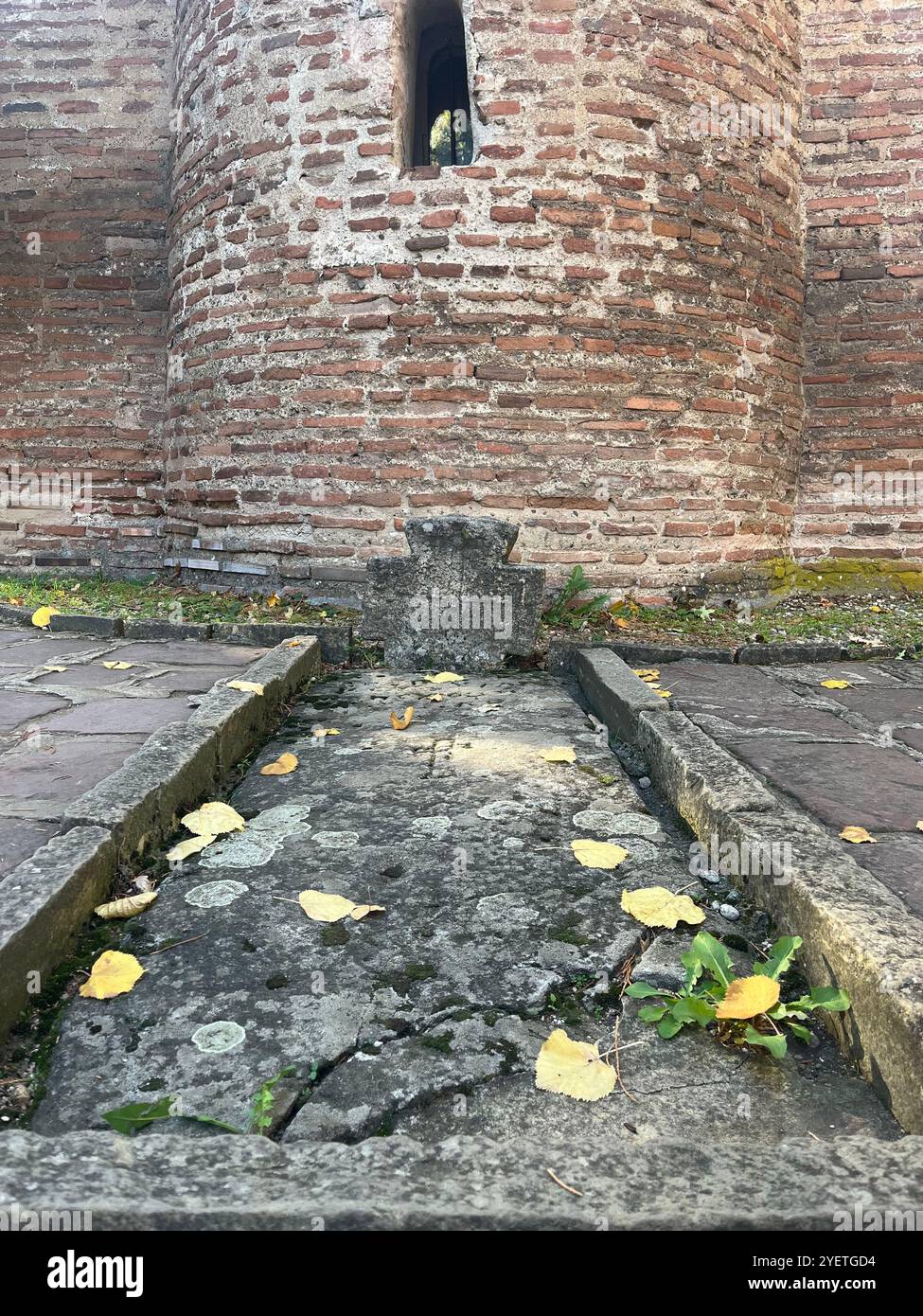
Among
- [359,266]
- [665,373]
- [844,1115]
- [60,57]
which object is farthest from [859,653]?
[60,57]

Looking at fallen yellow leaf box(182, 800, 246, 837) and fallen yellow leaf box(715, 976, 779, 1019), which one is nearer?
fallen yellow leaf box(715, 976, 779, 1019)

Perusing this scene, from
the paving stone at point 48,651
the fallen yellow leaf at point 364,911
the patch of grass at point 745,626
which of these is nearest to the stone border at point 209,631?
the paving stone at point 48,651

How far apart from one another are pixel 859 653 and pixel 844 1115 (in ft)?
11.0

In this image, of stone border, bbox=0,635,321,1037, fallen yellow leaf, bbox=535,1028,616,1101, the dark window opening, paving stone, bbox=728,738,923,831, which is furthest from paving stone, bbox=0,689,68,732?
the dark window opening

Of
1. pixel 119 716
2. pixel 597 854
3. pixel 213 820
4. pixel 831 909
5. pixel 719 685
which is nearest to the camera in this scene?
pixel 831 909

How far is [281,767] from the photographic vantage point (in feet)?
8.20

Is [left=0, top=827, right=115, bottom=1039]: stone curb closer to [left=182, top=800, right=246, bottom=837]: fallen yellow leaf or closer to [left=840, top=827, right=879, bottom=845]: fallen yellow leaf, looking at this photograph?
[left=182, top=800, right=246, bottom=837]: fallen yellow leaf

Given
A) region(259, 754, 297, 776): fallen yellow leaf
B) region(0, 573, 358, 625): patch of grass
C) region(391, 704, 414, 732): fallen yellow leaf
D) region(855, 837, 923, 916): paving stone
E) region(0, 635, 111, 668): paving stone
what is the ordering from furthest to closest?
region(0, 573, 358, 625): patch of grass < region(0, 635, 111, 668): paving stone < region(391, 704, 414, 732): fallen yellow leaf < region(259, 754, 297, 776): fallen yellow leaf < region(855, 837, 923, 916): paving stone

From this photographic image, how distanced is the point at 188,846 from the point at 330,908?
1.51 feet

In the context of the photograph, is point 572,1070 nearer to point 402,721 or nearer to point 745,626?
point 402,721

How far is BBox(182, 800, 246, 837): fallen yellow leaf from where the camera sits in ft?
6.67

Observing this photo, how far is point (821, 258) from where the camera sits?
17.9ft

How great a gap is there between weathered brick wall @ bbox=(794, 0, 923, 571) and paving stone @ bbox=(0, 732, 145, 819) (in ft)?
15.5

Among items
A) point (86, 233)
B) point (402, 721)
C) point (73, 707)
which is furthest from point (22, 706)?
point (86, 233)
